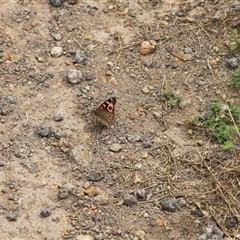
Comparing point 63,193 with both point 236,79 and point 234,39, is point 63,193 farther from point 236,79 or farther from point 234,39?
point 234,39

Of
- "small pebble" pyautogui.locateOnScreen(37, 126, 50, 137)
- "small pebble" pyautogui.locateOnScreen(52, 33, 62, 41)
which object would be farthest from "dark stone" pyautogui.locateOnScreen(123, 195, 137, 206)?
"small pebble" pyautogui.locateOnScreen(52, 33, 62, 41)

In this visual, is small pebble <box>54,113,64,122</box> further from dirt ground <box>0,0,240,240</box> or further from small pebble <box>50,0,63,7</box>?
small pebble <box>50,0,63,7</box>

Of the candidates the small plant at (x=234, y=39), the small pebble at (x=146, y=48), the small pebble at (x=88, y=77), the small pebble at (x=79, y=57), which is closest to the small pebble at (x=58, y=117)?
the small pebble at (x=88, y=77)

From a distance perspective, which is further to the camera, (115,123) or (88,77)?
(88,77)

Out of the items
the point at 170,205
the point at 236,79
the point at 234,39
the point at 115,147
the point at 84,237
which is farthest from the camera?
the point at 234,39

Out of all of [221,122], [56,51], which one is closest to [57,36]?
[56,51]

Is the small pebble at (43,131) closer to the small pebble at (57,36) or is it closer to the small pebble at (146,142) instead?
the small pebble at (146,142)
